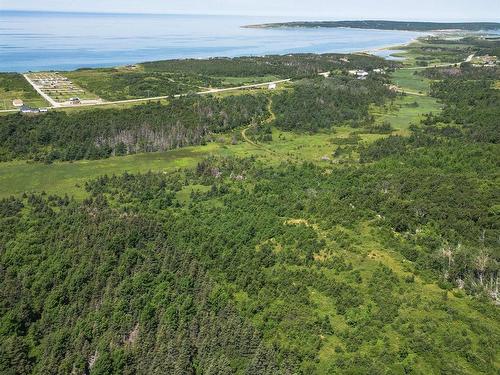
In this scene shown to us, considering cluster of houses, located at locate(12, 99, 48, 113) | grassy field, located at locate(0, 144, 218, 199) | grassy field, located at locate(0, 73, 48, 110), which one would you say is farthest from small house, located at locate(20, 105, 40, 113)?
grassy field, located at locate(0, 144, 218, 199)

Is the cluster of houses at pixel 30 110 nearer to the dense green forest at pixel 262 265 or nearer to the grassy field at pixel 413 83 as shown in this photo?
the dense green forest at pixel 262 265

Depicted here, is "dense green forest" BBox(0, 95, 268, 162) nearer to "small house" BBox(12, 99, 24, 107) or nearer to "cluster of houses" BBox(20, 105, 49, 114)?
"cluster of houses" BBox(20, 105, 49, 114)

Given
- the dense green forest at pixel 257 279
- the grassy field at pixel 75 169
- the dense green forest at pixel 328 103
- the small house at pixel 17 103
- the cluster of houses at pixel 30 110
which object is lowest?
the dense green forest at pixel 257 279

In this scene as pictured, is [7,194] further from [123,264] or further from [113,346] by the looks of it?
[113,346]

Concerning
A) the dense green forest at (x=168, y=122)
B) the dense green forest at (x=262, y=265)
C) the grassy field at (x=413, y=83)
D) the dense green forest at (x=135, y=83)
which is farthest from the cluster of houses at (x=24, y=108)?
the grassy field at (x=413, y=83)

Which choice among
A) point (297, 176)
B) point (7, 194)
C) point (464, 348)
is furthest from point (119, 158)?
point (464, 348)
